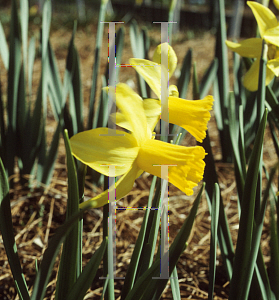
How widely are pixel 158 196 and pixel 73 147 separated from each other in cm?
23

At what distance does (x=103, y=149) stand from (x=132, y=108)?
0.28ft

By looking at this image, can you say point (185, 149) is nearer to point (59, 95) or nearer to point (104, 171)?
point (104, 171)

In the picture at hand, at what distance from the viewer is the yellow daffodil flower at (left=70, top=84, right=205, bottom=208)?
0.51 metres

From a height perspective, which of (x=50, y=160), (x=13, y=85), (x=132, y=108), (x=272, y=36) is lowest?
(x=50, y=160)

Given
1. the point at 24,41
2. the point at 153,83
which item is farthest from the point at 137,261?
the point at 24,41

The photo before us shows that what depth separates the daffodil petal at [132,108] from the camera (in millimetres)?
526

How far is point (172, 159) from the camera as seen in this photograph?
537 millimetres

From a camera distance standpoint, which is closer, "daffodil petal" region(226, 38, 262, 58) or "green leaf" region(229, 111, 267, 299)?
"green leaf" region(229, 111, 267, 299)

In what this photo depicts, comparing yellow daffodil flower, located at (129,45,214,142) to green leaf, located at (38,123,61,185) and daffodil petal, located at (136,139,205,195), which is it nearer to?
daffodil petal, located at (136,139,205,195)

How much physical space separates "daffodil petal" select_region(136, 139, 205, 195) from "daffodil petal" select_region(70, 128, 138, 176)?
3 cm

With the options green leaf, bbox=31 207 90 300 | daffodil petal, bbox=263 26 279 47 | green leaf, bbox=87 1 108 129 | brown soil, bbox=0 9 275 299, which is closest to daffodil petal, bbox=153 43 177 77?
daffodil petal, bbox=263 26 279 47

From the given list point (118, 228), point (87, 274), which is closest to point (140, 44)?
point (118, 228)

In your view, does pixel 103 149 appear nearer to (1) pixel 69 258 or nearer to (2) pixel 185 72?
(1) pixel 69 258

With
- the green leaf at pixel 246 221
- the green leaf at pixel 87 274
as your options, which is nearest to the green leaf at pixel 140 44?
the green leaf at pixel 246 221
